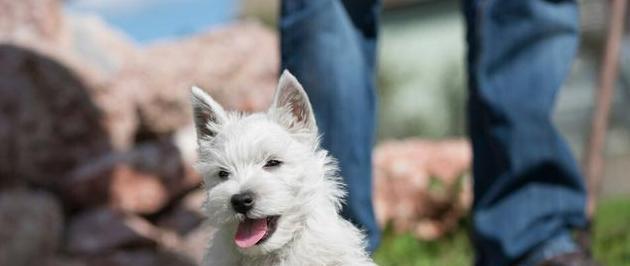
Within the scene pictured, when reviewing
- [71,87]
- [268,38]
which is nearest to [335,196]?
[71,87]

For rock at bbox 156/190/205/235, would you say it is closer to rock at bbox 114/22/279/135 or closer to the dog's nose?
rock at bbox 114/22/279/135

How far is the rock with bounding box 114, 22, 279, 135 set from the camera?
24.2 feet

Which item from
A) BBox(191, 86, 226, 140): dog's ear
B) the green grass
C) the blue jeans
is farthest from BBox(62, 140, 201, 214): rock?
BBox(191, 86, 226, 140): dog's ear

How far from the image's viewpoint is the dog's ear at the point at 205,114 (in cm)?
227

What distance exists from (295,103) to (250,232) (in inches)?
14.1

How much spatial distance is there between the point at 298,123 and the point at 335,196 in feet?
0.74

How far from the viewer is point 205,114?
2.30m

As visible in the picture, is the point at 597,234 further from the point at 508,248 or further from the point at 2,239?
the point at 2,239

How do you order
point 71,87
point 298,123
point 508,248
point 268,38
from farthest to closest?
point 268,38, point 71,87, point 508,248, point 298,123

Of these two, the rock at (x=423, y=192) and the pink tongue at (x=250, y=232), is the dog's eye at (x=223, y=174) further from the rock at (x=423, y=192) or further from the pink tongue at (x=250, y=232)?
the rock at (x=423, y=192)

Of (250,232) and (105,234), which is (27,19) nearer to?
(105,234)

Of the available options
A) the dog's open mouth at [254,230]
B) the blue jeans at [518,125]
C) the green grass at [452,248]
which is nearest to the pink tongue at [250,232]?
the dog's open mouth at [254,230]

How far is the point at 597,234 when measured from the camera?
653 cm

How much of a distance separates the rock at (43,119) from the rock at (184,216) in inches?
29.1
